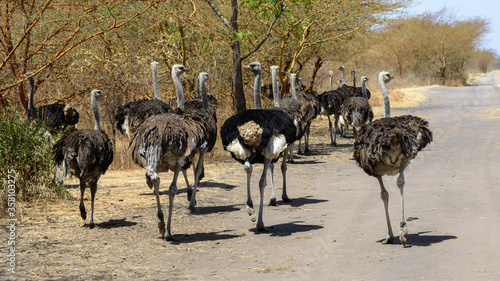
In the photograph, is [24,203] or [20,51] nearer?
[24,203]

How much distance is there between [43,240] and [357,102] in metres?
8.98

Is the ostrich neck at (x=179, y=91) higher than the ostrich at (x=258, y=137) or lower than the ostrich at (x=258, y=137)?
higher

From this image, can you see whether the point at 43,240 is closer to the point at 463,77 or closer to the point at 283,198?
the point at 283,198

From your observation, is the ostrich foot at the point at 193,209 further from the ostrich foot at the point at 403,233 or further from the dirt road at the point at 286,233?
the ostrich foot at the point at 403,233

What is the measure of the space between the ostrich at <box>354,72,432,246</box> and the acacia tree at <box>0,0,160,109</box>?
4.34 meters

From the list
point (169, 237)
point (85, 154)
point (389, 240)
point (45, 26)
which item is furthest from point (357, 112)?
point (85, 154)

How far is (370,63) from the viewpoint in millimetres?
38906

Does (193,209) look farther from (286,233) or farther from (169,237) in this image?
(286,233)

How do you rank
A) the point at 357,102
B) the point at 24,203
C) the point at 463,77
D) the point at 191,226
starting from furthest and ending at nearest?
the point at 463,77 → the point at 357,102 → the point at 24,203 → the point at 191,226

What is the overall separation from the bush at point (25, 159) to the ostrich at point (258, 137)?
9.08 feet

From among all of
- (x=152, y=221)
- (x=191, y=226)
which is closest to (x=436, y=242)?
(x=191, y=226)

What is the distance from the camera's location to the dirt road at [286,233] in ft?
18.6

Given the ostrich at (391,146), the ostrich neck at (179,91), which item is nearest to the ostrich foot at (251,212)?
the ostrich at (391,146)

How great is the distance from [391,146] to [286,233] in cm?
181
